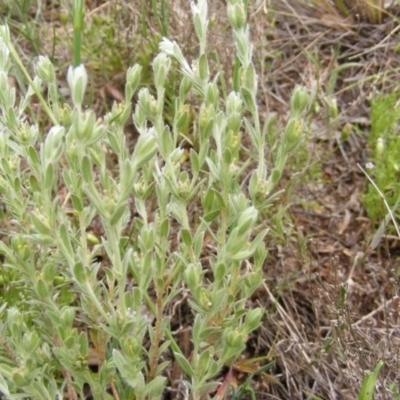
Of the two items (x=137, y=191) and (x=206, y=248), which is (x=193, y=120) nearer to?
(x=206, y=248)

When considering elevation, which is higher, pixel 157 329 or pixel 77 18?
pixel 77 18

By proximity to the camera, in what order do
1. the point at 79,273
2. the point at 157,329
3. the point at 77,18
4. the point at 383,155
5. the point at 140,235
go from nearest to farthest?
the point at 79,273
the point at 140,235
the point at 157,329
the point at 77,18
the point at 383,155

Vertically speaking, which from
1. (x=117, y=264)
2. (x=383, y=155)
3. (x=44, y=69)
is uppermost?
(x=44, y=69)

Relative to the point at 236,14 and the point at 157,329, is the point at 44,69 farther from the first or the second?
the point at 157,329

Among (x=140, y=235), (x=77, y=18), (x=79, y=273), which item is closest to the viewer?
(x=79, y=273)

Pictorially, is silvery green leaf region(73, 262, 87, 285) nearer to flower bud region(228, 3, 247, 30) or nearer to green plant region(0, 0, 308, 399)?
green plant region(0, 0, 308, 399)

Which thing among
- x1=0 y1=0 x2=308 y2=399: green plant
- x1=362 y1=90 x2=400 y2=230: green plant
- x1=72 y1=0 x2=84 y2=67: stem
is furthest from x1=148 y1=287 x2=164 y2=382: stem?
x1=362 y1=90 x2=400 y2=230: green plant

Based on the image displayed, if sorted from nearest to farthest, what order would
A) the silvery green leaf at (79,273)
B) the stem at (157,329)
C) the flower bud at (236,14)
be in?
the silvery green leaf at (79,273) → the flower bud at (236,14) → the stem at (157,329)

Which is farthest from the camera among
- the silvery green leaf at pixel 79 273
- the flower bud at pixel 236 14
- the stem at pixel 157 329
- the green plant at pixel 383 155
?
the green plant at pixel 383 155

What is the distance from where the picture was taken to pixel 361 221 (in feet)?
7.86

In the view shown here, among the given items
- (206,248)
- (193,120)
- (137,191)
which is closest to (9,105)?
(137,191)

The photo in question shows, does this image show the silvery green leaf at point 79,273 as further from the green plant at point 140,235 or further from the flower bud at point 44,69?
the flower bud at point 44,69

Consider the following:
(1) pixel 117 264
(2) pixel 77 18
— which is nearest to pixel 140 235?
(1) pixel 117 264

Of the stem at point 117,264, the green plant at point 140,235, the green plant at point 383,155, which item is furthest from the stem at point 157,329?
the green plant at point 383,155
